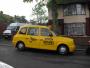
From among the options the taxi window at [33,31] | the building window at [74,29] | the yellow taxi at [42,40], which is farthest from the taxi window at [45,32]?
the building window at [74,29]

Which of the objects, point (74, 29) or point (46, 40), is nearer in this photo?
point (46, 40)

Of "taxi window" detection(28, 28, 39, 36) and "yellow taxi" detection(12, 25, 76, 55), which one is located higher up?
"taxi window" detection(28, 28, 39, 36)

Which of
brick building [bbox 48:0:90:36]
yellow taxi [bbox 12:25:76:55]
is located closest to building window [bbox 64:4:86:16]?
brick building [bbox 48:0:90:36]

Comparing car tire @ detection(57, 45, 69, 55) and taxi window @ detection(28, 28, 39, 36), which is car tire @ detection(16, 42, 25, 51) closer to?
taxi window @ detection(28, 28, 39, 36)

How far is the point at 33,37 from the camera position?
2227 cm

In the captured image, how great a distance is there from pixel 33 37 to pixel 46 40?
40.9 inches

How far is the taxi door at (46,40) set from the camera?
21609mm

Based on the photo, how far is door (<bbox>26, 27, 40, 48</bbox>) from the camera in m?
22.2

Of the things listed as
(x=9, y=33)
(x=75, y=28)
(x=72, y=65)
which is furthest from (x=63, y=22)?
(x=72, y=65)

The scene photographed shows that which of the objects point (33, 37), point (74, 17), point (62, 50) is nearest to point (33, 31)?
point (33, 37)

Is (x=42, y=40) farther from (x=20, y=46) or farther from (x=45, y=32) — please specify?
(x=20, y=46)

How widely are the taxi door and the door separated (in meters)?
0.29

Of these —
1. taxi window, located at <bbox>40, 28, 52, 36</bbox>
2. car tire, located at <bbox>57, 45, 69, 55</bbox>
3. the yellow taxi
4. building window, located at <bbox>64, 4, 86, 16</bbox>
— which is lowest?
car tire, located at <bbox>57, 45, 69, 55</bbox>

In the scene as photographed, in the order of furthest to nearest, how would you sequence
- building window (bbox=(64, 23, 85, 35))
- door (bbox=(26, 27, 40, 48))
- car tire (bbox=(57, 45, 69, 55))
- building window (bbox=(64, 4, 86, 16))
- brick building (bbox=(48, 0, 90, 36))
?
1. building window (bbox=(64, 4, 86, 16))
2. building window (bbox=(64, 23, 85, 35))
3. brick building (bbox=(48, 0, 90, 36))
4. door (bbox=(26, 27, 40, 48))
5. car tire (bbox=(57, 45, 69, 55))
